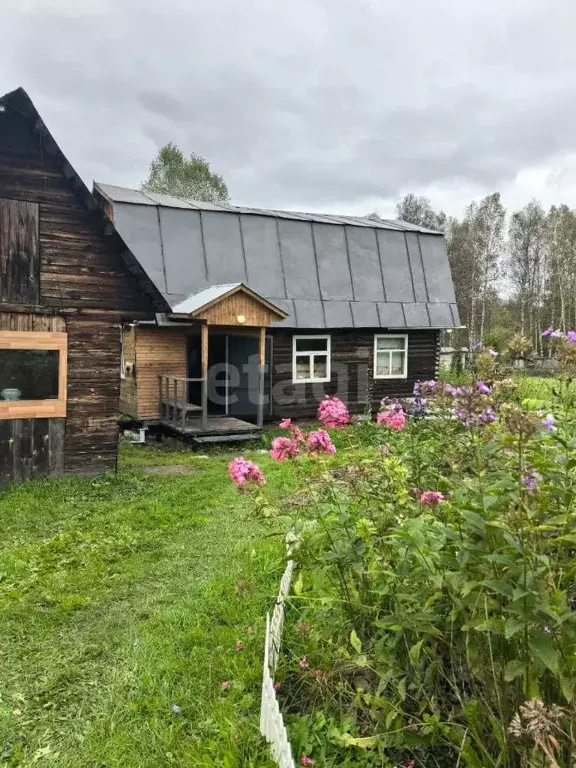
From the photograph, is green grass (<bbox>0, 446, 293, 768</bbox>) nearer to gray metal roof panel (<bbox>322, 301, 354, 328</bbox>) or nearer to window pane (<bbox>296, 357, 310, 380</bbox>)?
window pane (<bbox>296, 357, 310, 380</bbox>)

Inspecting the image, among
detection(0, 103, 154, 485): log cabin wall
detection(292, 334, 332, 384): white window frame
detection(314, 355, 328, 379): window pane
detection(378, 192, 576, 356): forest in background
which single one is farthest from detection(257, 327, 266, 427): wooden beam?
detection(378, 192, 576, 356): forest in background

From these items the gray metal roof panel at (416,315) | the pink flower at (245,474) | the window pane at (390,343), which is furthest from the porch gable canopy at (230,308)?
the pink flower at (245,474)

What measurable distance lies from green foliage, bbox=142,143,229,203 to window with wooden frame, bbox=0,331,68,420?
27461mm

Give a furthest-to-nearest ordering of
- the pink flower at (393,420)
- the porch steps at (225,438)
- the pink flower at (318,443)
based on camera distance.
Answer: the porch steps at (225,438) → the pink flower at (393,420) → the pink flower at (318,443)

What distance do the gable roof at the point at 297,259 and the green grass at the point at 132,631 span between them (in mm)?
7421

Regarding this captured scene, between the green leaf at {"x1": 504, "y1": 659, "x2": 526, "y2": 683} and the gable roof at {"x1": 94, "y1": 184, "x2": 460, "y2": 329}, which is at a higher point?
the gable roof at {"x1": 94, "y1": 184, "x2": 460, "y2": 329}

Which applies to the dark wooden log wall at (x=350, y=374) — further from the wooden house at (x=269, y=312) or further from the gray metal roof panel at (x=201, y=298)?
the gray metal roof panel at (x=201, y=298)

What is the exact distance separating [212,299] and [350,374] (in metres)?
5.19

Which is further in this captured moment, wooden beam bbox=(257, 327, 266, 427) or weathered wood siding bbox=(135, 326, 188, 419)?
weathered wood siding bbox=(135, 326, 188, 419)

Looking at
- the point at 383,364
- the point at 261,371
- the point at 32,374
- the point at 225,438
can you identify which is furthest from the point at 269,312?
the point at 32,374

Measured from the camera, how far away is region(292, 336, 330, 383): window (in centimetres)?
1520

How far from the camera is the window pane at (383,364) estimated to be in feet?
54.0

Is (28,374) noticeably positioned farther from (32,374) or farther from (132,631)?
(132,631)

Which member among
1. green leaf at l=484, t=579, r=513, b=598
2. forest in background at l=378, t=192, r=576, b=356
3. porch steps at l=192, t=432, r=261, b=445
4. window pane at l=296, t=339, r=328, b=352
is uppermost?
forest in background at l=378, t=192, r=576, b=356
